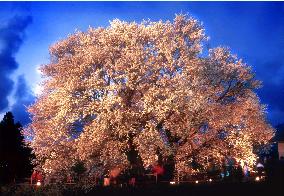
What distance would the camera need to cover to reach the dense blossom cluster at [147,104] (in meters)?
38.9

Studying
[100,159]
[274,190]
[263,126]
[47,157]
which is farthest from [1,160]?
[274,190]

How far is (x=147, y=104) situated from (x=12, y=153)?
29.5 m

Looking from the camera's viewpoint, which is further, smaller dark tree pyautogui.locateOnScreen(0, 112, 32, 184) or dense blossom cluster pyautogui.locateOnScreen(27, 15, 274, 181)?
smaller dark tree pyautogui.locateOnScreen(0, 112, 32, 184)

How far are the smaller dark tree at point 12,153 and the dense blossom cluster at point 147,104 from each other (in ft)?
52.6

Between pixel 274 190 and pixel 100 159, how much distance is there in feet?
85.4

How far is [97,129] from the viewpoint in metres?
38.1

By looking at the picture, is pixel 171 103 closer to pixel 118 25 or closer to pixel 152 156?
pixel 152 156

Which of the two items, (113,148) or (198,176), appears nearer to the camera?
(113,148)

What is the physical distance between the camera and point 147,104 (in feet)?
126

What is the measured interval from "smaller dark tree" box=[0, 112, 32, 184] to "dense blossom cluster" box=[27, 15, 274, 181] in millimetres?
16021

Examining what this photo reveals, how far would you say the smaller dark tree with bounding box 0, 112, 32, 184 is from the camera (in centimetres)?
5956

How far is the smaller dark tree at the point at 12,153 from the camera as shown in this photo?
59.6 m

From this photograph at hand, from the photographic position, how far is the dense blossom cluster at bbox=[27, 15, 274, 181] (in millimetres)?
38906

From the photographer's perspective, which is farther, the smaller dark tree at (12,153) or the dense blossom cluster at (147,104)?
the smaller dark tree at (12,153)
